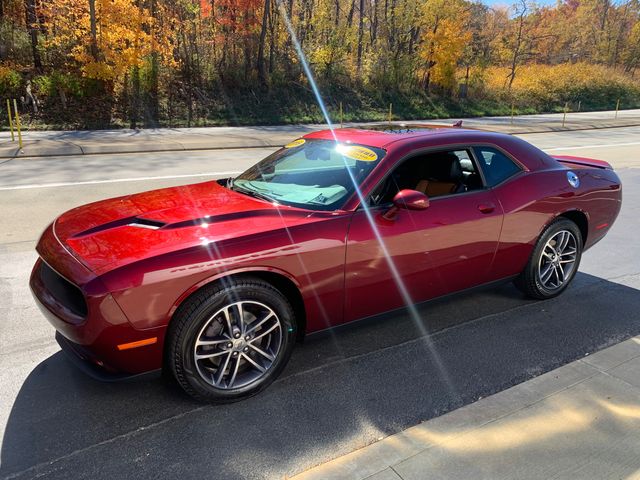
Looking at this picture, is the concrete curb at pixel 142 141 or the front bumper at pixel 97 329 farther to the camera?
the concrete curb at pixel 142 141

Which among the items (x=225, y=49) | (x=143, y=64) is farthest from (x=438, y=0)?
(x=143, y=64)

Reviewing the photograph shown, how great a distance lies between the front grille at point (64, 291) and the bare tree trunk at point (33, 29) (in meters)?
21.7

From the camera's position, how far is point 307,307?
9.86 ft

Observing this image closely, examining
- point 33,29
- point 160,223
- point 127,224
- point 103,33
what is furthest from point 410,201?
point 33,29

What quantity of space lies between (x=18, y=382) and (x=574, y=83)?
4275 cm

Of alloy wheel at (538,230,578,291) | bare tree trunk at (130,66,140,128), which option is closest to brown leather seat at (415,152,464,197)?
alloy wheel at (538,230,578,291)

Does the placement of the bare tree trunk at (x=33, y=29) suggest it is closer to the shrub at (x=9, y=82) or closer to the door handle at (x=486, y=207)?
the shrub at (x=9, y=82)

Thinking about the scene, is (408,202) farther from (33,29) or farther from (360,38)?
(360,38)

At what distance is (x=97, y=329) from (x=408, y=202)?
192 centimetres

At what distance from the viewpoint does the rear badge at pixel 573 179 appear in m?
4.28

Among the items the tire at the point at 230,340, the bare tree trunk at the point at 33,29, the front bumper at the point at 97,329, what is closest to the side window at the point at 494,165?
the tire at the point at 230,340

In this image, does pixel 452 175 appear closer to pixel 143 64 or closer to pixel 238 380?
pixel 238 380

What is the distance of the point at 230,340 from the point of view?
2.78m

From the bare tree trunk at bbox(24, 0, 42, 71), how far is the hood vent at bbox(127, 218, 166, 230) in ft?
71.2
